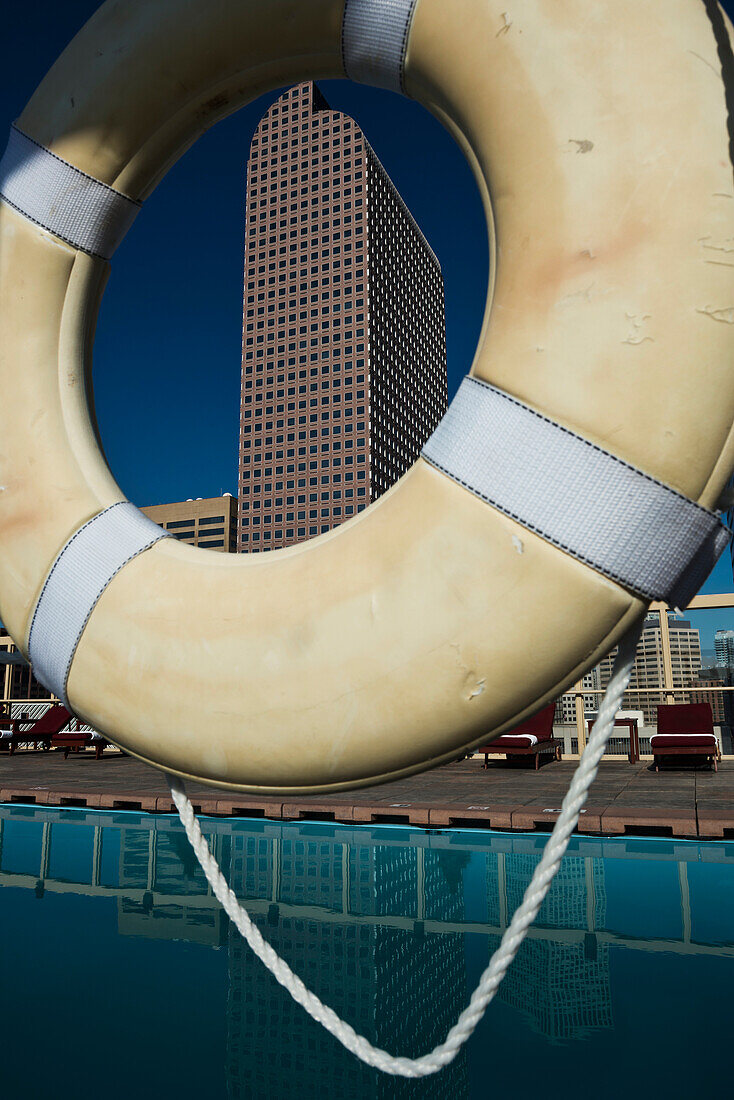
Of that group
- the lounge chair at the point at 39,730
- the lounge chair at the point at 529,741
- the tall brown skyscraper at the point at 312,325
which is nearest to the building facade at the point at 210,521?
the tall brown skyscraper at the point at 312,325

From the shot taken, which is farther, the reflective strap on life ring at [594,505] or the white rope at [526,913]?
the white rope at [526,913]

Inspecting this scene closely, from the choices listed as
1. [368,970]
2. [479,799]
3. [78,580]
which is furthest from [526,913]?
[479,799]

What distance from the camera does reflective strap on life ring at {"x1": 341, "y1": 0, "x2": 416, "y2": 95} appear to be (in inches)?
41.8

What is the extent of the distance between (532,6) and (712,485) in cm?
67

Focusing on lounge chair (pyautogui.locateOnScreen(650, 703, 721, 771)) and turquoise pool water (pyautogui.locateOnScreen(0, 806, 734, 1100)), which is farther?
lounge chair (pyautogui.locateOnScreen(650, 703, 721, 771))

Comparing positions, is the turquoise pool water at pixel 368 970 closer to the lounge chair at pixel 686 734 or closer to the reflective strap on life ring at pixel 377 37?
the reflective strap on life ring at pixel 377 37

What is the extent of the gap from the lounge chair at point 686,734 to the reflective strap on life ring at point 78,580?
617cm

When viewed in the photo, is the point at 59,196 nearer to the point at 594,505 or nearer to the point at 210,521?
the point at 594,505

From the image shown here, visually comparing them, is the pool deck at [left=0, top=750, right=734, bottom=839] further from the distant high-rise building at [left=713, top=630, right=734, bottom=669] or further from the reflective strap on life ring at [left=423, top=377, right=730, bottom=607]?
the distant high-rise building at [left=713, top=630, right=734, bottom=669]

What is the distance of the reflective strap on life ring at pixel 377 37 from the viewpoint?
1.06 meters

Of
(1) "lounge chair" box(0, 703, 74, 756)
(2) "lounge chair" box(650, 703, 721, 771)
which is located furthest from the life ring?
(1) "lounge chair" box(0, 703, 74, 756)

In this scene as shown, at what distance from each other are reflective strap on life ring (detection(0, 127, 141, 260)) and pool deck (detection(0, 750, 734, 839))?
8.95 ft

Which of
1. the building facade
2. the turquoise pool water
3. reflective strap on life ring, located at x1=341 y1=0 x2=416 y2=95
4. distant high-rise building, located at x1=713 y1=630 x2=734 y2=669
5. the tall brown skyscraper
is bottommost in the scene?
the turquoise pool water

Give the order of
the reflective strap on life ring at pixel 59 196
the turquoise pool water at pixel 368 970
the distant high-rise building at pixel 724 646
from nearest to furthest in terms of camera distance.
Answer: the reflective strap on life ring at pixel 59 196, the turquoise pool water at pixel 368 970, the distant high-rise building at pixel 724 646
